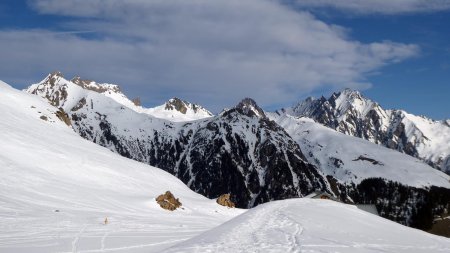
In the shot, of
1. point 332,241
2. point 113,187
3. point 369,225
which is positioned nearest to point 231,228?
point 332,241

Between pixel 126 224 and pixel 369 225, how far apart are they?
16755mm

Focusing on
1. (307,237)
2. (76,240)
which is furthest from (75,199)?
(307,237)

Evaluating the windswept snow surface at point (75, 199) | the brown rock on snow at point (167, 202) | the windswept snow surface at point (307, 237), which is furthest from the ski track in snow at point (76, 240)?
the brown rock on snow at point (167, 202)

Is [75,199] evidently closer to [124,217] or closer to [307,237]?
[124,217]

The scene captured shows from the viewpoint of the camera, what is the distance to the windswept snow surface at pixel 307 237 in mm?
19297

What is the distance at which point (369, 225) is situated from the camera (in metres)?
30.6

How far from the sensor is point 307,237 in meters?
22.3

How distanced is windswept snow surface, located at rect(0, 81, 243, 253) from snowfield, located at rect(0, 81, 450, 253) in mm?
65

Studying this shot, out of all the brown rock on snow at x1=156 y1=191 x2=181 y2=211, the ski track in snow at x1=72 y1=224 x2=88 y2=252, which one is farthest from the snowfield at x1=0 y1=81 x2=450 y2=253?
the brown rock on snow at x1=156 y1=191 x2=181 y2=211

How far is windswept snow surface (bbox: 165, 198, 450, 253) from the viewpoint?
19.3 meters

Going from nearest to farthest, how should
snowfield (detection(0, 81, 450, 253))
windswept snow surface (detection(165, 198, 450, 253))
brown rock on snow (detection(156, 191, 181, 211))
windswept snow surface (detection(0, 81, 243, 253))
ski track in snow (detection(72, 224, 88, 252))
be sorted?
windswept snow surface (detection(165, 198, 450, 253)) → ski track in snow (detection(72, 224, 88, 252)) → snowfield (detection(0, 81, 450, 253)) → windswept snow surface (detection(0, 81, 243, 253)) → brown rock on snow (detection(156, 191, 181, 211))

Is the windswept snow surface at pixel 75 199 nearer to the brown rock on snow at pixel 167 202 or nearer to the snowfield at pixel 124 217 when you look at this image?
the snowfield at pixel 124 217

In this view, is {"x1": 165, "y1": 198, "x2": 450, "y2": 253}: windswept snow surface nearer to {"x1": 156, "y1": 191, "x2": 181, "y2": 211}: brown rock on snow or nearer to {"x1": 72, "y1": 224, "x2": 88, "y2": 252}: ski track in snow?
{"x1": 72, "y1": 224, "x2": 88, "y2": 252}: ski track in snow

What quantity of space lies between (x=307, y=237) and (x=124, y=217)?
18647 millimetres
